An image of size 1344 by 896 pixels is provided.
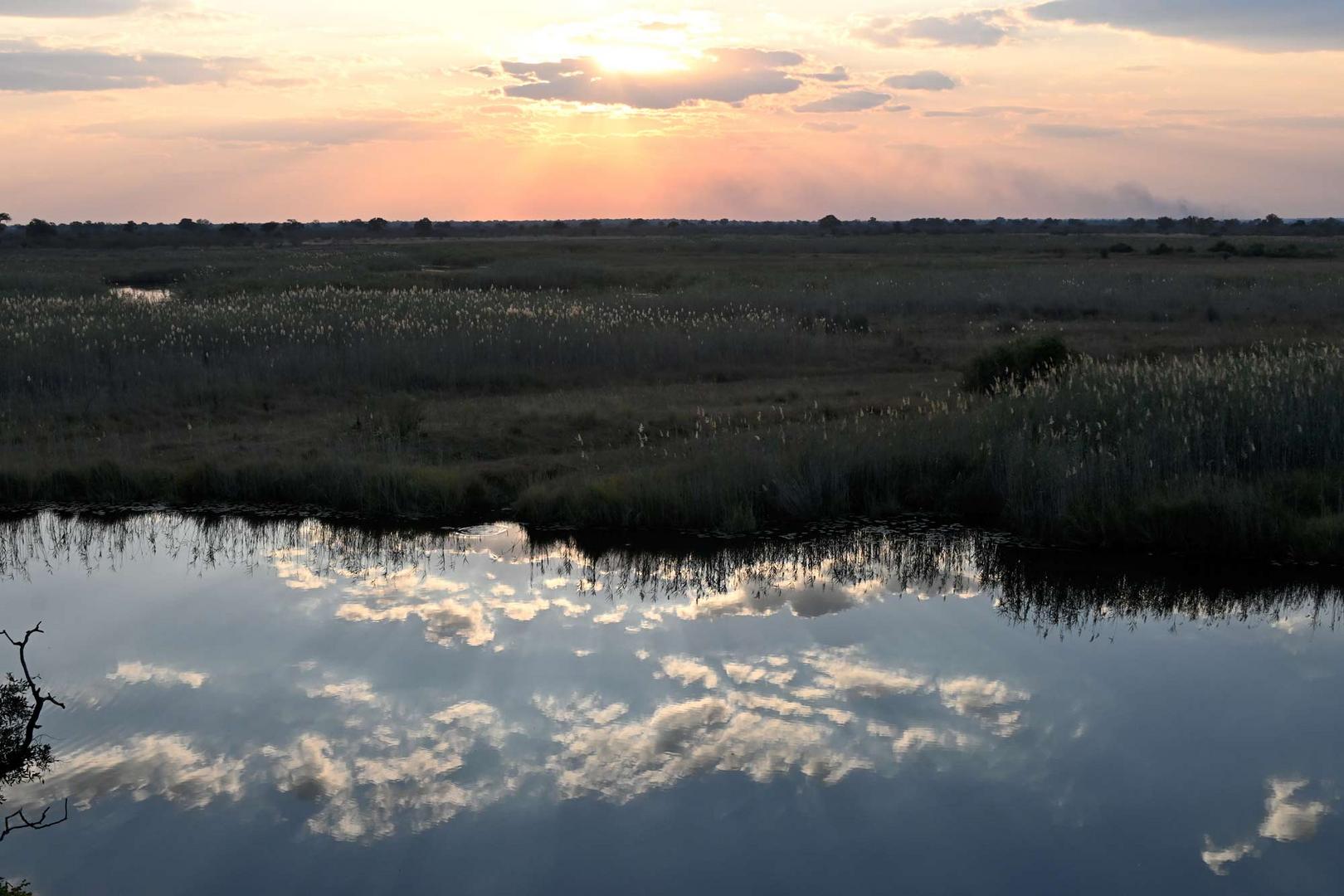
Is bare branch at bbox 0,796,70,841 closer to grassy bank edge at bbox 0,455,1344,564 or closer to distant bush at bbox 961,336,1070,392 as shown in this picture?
grassy bank edge at bbox 0,455,1344,564

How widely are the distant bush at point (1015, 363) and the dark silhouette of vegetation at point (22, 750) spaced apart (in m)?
14.3

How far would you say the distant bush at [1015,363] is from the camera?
18.4 metres

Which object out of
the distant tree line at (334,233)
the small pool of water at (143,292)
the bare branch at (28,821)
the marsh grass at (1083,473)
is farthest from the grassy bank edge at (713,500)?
the distant tree line at (334,233)

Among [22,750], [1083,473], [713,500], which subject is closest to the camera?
[22,750]

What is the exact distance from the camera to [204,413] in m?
17.8

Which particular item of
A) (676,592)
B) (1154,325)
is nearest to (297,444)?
(676,592)

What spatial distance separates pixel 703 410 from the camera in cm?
1695

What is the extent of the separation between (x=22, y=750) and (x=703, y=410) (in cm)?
1115

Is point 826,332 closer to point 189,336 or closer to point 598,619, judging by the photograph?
point 189,336

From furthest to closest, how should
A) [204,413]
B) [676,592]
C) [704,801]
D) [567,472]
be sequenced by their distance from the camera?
[204,413], [567,472], [676,592], [704,801]

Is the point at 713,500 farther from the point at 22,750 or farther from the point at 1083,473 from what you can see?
the point at 22,750

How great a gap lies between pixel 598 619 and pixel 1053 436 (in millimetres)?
5916

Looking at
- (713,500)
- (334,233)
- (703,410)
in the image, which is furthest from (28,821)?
(334,233)

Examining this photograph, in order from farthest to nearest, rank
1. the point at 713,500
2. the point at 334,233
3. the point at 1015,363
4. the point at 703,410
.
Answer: the point at 334,233 < the point at 1015,363 < the point at 703,410 < the point at 713,500
